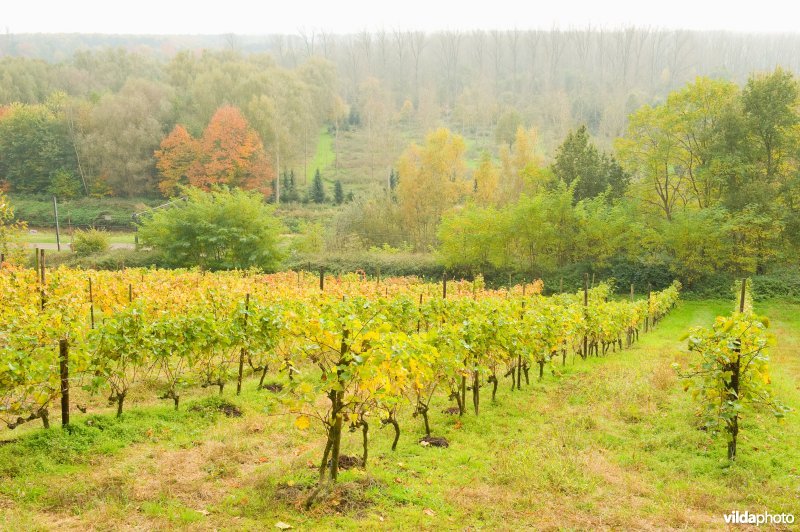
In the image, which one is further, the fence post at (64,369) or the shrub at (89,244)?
the shrub at (89,244)

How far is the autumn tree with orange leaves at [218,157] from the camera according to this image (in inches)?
1877

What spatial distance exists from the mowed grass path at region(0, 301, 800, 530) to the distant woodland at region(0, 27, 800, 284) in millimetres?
20448

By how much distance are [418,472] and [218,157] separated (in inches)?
1823

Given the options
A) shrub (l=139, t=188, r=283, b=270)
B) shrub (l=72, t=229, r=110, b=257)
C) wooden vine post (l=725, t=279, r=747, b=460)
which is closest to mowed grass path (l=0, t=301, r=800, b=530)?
wooden vine post (l=725, t=279, r=747, b=460)

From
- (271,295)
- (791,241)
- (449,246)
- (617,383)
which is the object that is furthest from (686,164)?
(271,295)

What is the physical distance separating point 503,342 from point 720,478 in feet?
10.0

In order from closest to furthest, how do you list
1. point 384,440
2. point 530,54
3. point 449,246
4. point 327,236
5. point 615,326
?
point 384,440, point 615,326, point 449,246, point 327,236, point 530,54

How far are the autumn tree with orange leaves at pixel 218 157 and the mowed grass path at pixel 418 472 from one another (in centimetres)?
4222

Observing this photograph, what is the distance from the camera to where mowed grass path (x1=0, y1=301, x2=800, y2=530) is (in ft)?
16.5

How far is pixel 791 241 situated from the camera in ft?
85.6

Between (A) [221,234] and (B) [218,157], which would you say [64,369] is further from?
(B) [218,157]

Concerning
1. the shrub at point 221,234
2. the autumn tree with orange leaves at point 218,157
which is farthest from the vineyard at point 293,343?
the autumn tree with orange leaves at point 218,157

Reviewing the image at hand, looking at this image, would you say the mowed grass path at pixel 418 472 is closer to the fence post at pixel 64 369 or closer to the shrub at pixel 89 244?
the fence post at pixel 64 369

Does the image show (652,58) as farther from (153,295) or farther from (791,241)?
(153,295)
